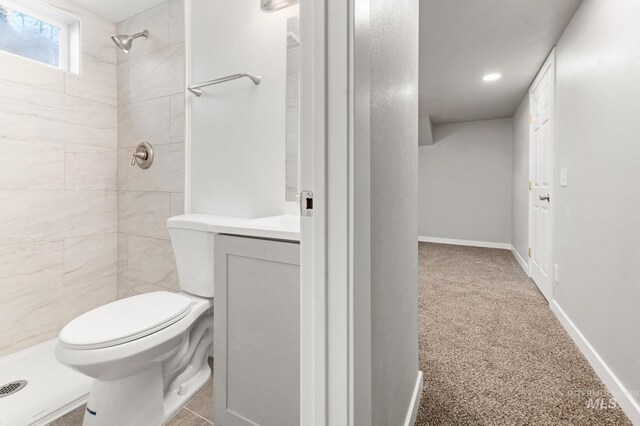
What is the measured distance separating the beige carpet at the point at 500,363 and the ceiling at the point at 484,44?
2.19 metres

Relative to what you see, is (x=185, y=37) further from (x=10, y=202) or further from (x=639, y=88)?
(x=639, y=88)

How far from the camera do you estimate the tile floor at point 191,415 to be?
1.33 meters

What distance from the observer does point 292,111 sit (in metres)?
1.66

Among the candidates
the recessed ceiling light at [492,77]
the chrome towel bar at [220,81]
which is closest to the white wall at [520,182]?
the recessed ceiling light at [492,77]

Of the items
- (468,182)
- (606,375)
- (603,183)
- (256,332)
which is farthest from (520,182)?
→ (256,332)

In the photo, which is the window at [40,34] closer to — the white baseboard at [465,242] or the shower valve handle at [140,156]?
the shower valve handle at [140,156]

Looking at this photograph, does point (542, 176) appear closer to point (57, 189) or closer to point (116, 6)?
point (116, 6)

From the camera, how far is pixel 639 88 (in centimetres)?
128

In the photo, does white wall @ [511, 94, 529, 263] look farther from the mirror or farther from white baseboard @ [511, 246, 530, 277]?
the mirror

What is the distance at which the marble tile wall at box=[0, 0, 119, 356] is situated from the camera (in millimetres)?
1834

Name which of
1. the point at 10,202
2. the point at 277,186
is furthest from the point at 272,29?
the point at 10,202

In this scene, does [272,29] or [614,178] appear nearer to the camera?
[614,178]

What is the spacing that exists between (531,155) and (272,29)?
3081 millimetres

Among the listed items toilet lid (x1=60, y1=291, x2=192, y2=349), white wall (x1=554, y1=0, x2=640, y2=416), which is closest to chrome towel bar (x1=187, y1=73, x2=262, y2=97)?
toilet lid (x1=60, y1=291, x2=192, y2=349)
